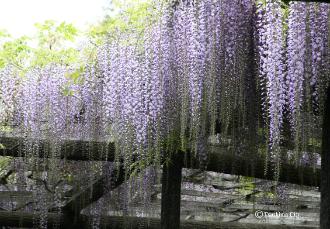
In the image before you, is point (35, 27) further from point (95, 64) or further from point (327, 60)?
point (327, 60)

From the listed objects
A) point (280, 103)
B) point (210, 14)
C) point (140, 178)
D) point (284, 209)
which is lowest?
point (284, 209)

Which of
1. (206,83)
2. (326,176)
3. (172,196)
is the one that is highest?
(206,83)

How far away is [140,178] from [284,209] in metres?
1.85

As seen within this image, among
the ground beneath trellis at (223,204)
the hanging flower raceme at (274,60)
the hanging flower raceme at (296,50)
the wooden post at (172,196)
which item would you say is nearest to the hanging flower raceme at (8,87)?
the ground beneath trellis at (223,204)

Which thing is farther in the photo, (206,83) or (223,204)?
(223,204)

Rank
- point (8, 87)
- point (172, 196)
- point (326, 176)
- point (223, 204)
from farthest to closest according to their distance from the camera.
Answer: point (223, 204) < point (8, 87) < point (172, 196) < point (326, 176)

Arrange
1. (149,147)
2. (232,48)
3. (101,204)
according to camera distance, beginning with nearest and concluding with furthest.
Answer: (232,48), (149,147), (101,204)

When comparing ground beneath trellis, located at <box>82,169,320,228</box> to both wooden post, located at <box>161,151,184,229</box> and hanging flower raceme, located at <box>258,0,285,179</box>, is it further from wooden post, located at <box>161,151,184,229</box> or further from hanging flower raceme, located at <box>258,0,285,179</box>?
hanging flower raceme, located at <box>258,0,285,179</box>

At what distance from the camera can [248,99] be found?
13.9 feet

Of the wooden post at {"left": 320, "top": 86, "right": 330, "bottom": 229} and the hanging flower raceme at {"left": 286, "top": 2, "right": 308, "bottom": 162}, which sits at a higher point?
the hanging flower raceme at {"left": 286, "top": 2, "right": 308, "bottom": 162}

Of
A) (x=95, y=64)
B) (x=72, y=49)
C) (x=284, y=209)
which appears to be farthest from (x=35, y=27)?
(x=284, y=209)

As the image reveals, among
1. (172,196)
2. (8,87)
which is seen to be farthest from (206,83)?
(8,87)

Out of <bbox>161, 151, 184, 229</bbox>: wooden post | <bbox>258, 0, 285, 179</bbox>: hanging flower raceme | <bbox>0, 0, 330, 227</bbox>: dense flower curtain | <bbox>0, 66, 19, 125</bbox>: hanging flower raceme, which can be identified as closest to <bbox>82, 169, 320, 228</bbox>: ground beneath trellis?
<bbox>161, 151, 184, 229</bbox>: wooden post

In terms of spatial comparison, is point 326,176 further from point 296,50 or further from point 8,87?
point 8,87
